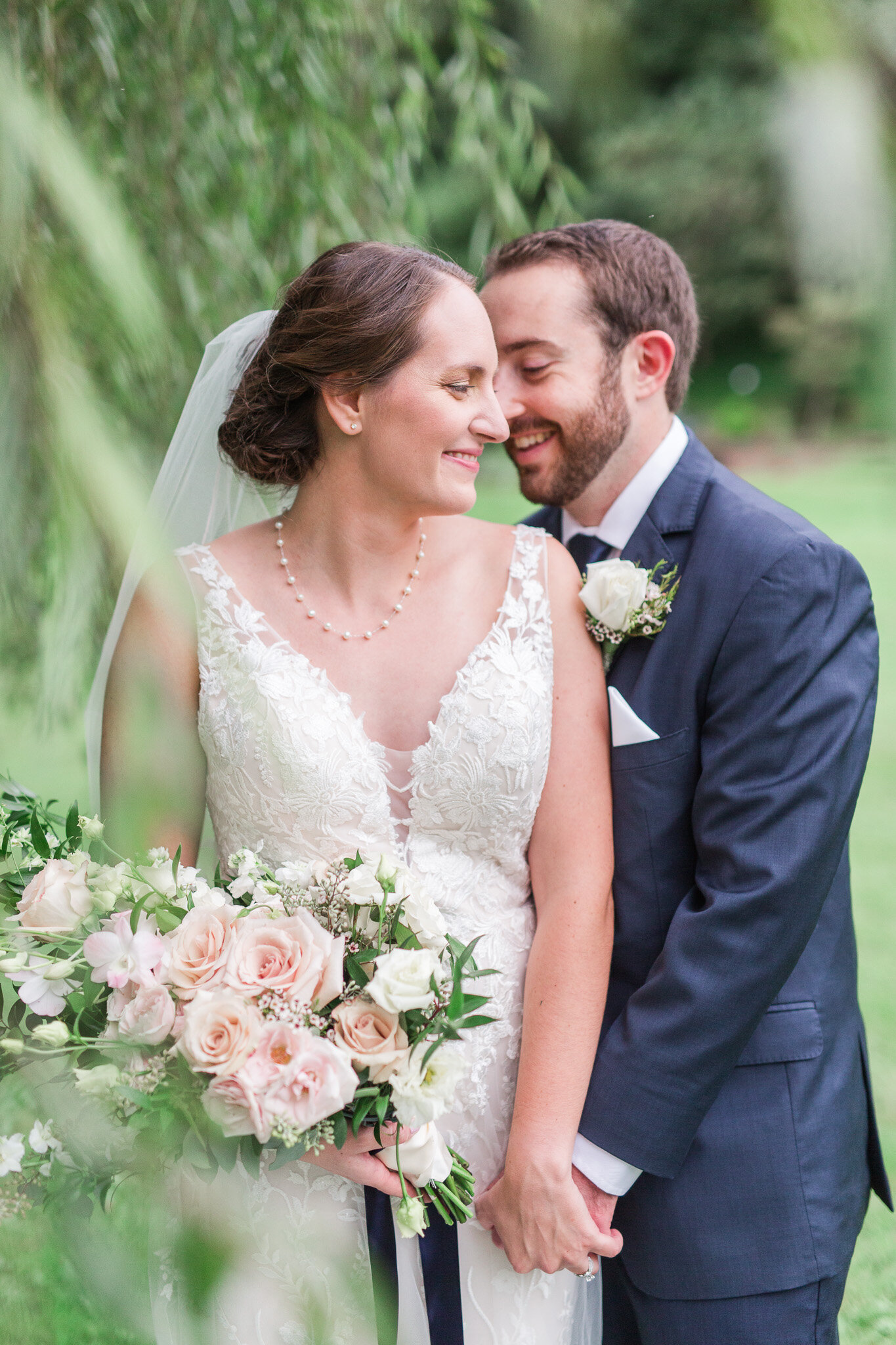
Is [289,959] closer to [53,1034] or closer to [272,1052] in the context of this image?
[272,1052]

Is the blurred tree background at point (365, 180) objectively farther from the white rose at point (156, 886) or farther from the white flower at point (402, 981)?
the white flower at point (402, 981)

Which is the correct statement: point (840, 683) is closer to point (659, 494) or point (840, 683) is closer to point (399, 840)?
point (659, 494)

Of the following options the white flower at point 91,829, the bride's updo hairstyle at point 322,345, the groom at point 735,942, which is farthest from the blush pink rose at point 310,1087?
the bride's updo hairstyle at point 322,345

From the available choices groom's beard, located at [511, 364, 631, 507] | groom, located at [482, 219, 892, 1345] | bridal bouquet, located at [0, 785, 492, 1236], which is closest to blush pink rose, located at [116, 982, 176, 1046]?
bridal bouquet, located at [0, 785, 492, 1236]

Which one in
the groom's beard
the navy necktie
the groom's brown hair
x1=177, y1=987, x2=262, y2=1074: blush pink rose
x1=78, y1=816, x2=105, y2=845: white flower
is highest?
the groom's brown hair

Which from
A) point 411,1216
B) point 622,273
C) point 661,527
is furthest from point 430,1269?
point 622,273

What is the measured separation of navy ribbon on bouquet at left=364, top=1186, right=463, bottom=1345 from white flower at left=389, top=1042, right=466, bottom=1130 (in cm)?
47

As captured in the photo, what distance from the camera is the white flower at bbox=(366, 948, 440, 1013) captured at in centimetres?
125

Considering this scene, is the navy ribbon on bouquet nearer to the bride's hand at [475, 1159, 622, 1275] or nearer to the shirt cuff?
the bride's hand at [475, 1159, 622, 1275]

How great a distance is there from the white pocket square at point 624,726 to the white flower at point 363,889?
549mm

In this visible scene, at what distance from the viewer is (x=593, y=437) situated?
2.04 metres

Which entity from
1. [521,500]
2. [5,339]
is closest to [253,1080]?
[5,339]

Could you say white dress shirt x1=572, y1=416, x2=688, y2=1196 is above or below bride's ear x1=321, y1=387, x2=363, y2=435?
below

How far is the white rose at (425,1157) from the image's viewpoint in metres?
1.38
